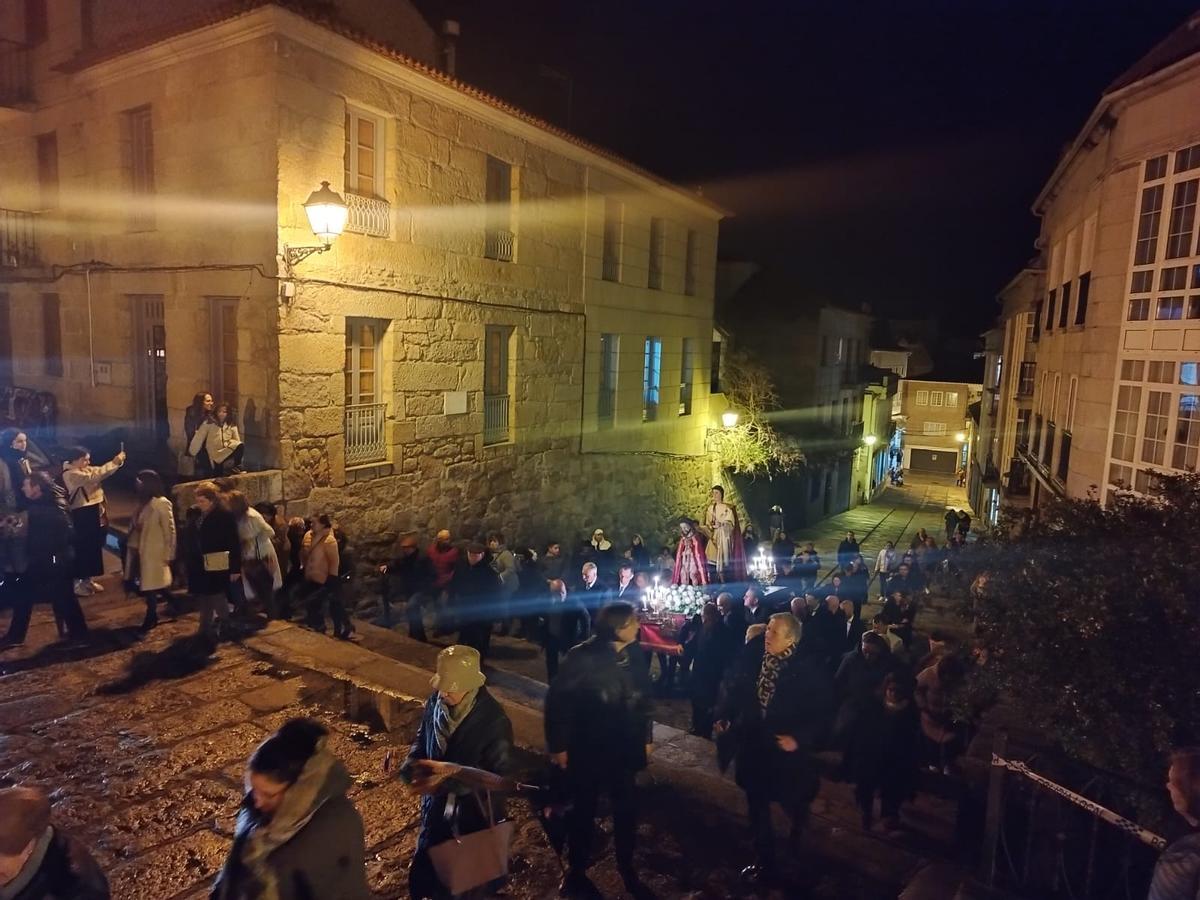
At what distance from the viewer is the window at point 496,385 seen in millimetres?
13648

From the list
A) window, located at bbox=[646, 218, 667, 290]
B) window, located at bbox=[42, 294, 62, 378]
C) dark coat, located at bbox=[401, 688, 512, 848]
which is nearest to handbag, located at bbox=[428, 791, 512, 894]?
dark coat, located at bbox=[401, 688, 512, 848]

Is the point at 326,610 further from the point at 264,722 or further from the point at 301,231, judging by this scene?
the point at 301,231

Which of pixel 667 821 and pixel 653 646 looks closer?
pixel 667 821

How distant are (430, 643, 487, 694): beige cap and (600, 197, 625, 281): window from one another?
13984mm

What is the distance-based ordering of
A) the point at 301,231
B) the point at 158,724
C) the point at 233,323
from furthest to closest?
1. the point at 233,323
2. the point at 301,231
3. the point at 158,724

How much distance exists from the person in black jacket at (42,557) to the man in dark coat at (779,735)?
19.6ft

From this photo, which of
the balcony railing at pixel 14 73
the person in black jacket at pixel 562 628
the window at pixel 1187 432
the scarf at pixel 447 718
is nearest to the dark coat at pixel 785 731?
the scarf at pixel 447 718

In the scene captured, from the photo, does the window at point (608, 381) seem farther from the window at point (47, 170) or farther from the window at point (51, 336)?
the window at point (47, 170)

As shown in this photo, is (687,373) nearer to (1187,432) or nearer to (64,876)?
(1187,432)

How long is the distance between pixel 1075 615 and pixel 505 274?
34.9 ft

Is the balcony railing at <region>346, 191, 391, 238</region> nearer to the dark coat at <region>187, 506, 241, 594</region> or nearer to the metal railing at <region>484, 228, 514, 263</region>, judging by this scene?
the metal railing at <region>484, 228, 514, 263</region>

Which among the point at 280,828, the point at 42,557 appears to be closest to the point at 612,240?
the point at 42,557

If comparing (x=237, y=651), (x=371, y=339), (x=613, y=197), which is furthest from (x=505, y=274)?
(x=237, y=651)

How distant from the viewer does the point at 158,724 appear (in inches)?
230
